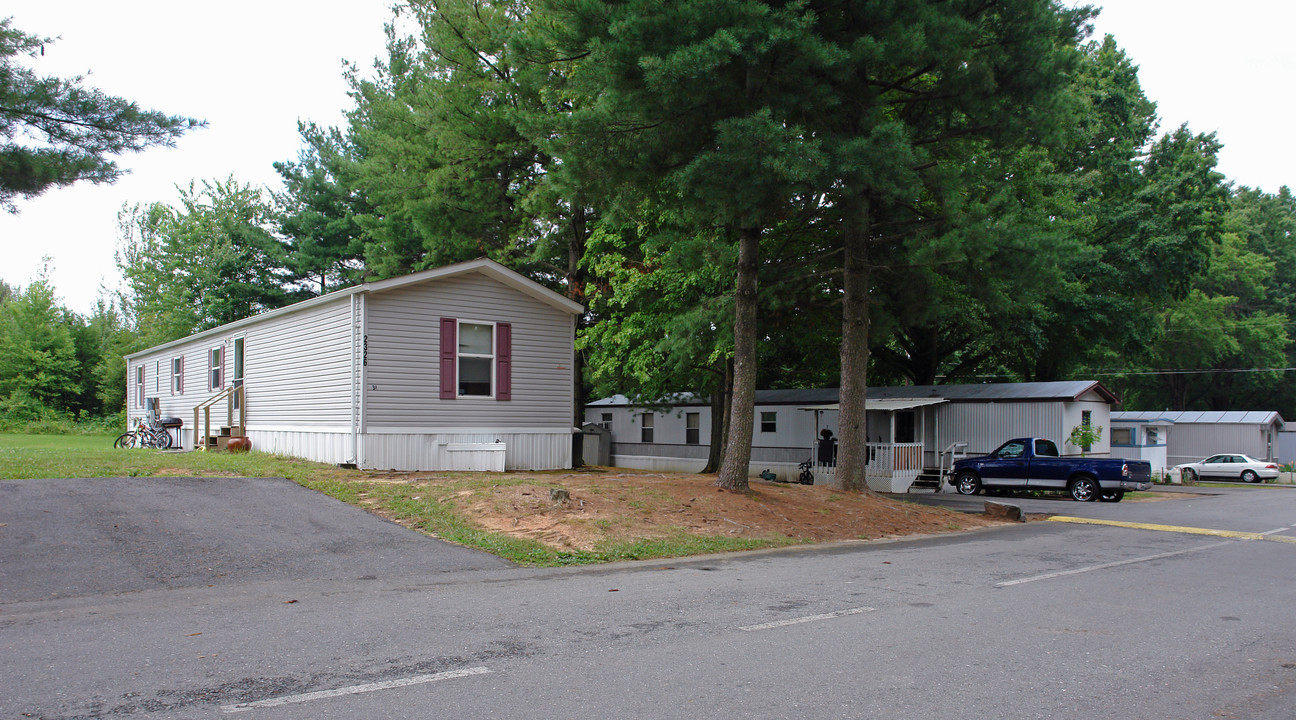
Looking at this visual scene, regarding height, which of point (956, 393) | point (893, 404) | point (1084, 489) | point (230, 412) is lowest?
point (1084, 489)

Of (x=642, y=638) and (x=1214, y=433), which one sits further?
(x=1214, y=433)

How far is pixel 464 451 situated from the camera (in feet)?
58.1

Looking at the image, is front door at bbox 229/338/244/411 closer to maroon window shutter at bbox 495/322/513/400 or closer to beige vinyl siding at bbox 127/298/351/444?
beige vinyl siding at bbox 127/298/351/444

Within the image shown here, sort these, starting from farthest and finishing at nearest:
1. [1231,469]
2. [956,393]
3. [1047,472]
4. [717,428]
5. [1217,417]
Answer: [1217,417] → [1231,469] → [956,393] → [717,428] → [1047,472]

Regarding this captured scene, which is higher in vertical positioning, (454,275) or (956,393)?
(454,275)

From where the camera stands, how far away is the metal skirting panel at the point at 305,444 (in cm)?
1695

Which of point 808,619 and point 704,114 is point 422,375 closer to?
point 704,114

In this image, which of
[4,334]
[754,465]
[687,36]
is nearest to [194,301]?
[4,334]

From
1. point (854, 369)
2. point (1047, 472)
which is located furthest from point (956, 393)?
point (854, 369)

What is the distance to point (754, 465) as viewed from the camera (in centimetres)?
3141

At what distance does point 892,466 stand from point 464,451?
12.7 metres

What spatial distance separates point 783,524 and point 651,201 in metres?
6.21

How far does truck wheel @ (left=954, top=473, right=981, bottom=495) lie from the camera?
24.4 m

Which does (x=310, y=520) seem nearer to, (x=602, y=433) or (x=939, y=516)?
(x=939, y=516)
